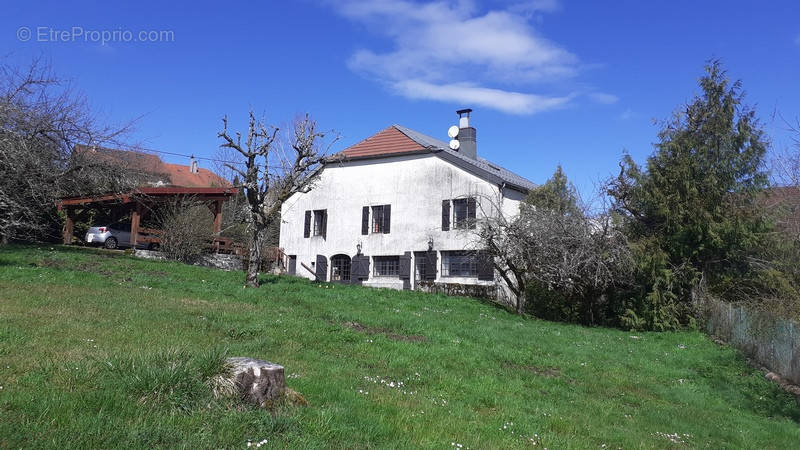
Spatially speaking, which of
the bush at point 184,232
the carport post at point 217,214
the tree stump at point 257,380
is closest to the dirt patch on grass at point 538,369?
the tree stump at point 257,380

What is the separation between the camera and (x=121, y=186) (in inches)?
995

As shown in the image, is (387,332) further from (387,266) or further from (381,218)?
(381,218)

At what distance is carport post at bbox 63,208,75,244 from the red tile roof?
14981mm

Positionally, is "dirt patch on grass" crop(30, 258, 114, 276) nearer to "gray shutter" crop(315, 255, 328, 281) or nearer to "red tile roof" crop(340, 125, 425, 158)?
"gray shutter" crop(315, 255, 328, 281)

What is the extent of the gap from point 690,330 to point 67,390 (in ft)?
66.6

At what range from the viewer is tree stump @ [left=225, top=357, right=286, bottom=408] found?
5523 millimetres

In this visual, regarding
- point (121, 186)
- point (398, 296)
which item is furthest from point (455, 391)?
point (121, 186)

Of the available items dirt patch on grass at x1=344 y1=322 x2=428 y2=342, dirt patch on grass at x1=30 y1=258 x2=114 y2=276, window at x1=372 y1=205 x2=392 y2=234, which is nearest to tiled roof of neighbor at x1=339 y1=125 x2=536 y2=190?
window at x1=372 y1=205 x2=392 y2=234

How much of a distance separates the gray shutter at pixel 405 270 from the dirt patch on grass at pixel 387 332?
17.0 m

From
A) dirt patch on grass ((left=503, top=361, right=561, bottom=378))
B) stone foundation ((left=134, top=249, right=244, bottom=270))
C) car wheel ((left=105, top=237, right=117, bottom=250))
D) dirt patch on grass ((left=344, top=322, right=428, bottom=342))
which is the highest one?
car wheel ((left=105, top=237, right=117, bottom=250))

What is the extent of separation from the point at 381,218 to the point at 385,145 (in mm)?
4331

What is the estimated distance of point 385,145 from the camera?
3247cm

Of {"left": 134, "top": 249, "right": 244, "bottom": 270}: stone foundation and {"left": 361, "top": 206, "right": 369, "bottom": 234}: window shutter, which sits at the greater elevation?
{"left": 361, "top": 206, "right": 369, "bottom": 234}: window shutter

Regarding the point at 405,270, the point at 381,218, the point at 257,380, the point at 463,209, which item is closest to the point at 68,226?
the point at 381,218
